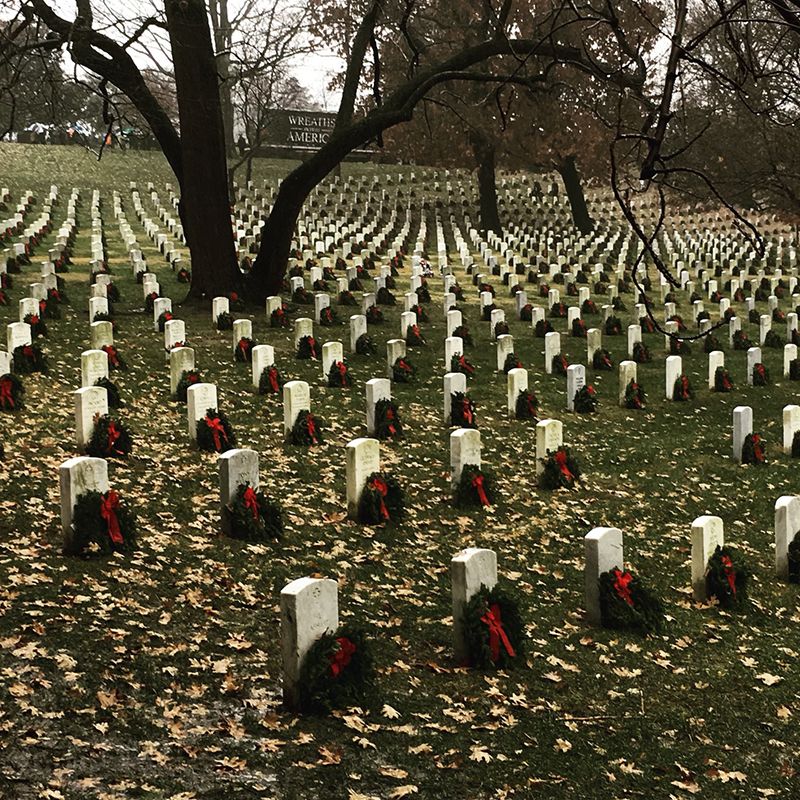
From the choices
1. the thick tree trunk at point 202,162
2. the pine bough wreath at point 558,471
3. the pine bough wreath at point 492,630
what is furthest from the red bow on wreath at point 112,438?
the thick tree trunk at point 202,162

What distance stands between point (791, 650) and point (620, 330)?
1235 cm

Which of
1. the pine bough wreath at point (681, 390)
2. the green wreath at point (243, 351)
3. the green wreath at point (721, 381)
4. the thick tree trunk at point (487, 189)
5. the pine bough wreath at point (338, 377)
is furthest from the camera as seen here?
the thick tree trunk at point (487, 189)

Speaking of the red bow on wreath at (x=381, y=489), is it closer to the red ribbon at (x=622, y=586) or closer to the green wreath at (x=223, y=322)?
the red ribbon at (x=622, y=586)

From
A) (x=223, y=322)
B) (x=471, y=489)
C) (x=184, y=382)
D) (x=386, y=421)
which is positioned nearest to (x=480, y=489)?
(x=471, y=489)

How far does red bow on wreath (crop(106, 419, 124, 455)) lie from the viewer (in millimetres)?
9547

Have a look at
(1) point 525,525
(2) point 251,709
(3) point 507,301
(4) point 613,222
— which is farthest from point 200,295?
(4) point 613,222

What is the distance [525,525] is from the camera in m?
9.29

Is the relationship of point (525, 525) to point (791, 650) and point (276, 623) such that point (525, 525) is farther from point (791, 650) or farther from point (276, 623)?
point (276, 623)

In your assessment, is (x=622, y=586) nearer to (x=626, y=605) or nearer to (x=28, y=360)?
(x=626, y=605)

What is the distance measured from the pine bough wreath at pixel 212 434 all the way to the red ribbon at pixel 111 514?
114 inches

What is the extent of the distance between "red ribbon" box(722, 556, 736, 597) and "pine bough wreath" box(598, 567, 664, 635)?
79 cm

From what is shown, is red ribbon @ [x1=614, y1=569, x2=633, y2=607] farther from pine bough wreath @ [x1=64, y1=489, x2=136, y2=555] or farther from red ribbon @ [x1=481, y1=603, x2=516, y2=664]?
pine bough wreath @ [x1=64, y1=489, x2=136, y2=555]

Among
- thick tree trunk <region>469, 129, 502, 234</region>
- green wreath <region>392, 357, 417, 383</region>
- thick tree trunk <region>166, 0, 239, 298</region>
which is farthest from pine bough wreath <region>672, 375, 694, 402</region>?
thick tree trunk <region>469, 129, 502, 234</region>

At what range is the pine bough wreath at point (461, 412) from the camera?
39.9 feet
